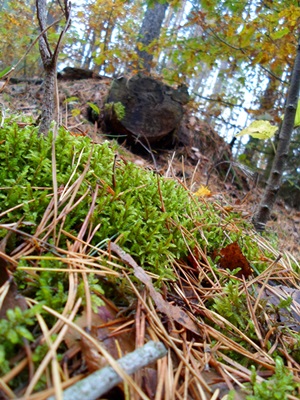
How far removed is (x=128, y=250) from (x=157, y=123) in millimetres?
3234

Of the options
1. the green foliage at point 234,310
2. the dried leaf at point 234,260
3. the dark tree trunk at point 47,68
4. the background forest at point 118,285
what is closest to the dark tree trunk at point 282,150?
the background forest at point 118,285

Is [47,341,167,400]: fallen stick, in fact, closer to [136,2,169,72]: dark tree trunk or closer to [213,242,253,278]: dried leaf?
[213,242,253,278]: dried leaf

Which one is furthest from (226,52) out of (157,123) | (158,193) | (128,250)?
(128,250)

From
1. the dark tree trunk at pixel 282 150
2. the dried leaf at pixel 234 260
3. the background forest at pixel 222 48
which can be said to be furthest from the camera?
the background forest at pixel 222 48

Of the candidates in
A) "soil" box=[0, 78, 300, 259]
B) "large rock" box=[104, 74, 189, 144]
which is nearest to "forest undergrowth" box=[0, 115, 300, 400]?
"soil" box=[0, 78, 300, 259]

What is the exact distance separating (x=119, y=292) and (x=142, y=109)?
3.51m

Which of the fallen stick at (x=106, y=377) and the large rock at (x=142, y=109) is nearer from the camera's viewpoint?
the fallen stick at (x=106, y=377)

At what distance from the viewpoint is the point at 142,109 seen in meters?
4.09

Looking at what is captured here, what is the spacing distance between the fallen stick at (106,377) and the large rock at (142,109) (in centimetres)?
337

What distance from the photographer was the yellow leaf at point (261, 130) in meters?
1.97

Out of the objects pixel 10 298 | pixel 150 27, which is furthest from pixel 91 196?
pixel 150 27

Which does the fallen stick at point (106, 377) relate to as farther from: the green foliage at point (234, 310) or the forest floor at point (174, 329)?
the green foliage at point (234, 310)

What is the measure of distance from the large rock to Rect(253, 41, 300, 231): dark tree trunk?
199 cm

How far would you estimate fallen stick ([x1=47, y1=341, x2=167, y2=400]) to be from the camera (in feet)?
1.86
